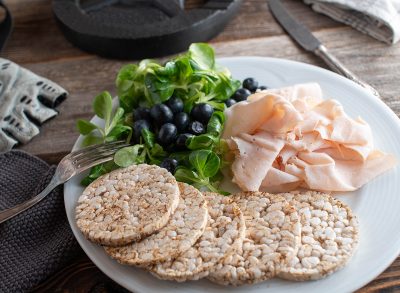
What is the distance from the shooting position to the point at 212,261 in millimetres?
1340

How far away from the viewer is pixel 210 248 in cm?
137

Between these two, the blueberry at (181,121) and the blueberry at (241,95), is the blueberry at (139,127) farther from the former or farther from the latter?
the blueberry at (241,95)

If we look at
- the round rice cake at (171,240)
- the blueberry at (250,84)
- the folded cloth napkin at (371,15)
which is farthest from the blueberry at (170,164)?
the folded cloth napkin at (371,15)

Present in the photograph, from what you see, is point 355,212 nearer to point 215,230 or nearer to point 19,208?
point 215,230

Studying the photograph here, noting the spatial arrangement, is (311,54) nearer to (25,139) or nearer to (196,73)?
(196,73)

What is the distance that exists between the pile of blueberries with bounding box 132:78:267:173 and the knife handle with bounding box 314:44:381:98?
2.06ft

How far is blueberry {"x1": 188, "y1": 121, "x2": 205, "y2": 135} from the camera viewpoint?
1756 mm

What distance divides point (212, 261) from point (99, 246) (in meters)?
0.35

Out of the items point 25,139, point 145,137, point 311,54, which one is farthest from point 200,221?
point 311,54

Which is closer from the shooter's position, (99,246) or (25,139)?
(99,246)

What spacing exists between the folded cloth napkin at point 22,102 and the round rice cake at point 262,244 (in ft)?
3.24

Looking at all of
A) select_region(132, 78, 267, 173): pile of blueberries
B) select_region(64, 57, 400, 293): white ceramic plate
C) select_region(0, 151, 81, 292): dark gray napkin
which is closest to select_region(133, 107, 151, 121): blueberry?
select_region(132, 78, 267, 173): pile of blueberries

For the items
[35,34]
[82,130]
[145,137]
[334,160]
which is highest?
A: [334,160]

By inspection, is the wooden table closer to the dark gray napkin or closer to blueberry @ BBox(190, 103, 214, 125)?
the dark gray napkin
